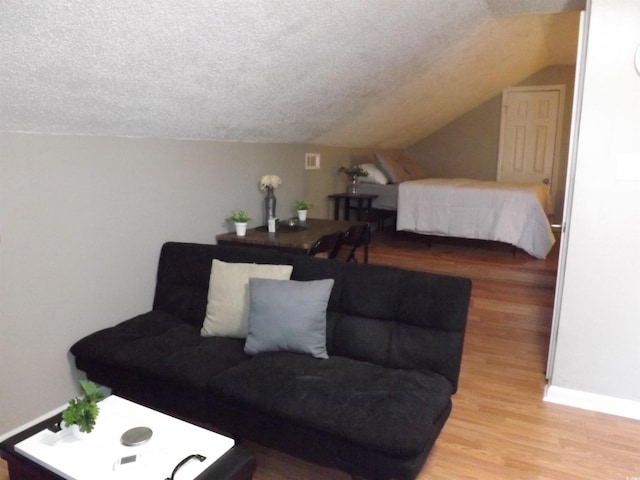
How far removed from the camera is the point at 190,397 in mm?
2096

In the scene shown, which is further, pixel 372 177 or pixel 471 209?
pixel 372 177

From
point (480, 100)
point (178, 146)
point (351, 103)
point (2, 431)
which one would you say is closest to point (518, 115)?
point (480, 100)

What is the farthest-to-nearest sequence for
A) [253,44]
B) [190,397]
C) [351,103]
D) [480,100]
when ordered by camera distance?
[480,100]
[351,103]
[253,44]
[190,397]

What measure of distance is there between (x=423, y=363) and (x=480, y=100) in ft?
18.5

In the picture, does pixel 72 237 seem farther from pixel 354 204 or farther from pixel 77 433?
pixel 354 204

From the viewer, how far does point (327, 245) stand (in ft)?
11.6

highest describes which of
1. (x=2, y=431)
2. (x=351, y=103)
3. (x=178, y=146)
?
(x=351, y=103)

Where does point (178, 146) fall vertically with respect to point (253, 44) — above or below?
below

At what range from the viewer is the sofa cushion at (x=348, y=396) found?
168cm

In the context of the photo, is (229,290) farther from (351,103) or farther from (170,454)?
(351,103)

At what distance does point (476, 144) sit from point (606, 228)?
5.13 meters

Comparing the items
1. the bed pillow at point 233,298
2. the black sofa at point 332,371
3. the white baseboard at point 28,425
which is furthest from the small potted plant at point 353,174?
the white baseboard at point 28,425

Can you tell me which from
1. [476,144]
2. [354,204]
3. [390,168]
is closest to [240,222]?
[354,204]

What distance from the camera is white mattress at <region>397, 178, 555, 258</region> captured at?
4832mm
